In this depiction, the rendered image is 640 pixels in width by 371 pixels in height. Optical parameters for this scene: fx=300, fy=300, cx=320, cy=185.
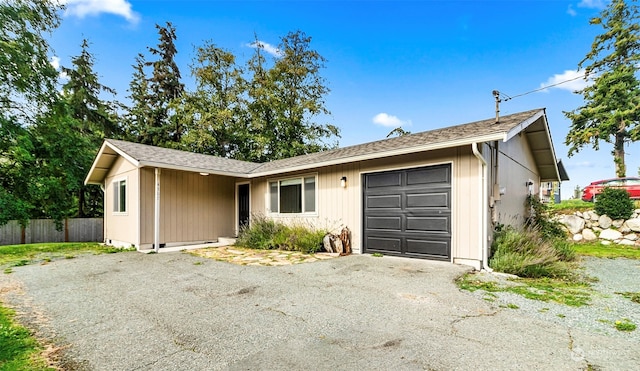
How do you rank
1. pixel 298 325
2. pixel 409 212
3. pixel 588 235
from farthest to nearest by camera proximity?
pixel 588 235, pixel 409 212, pixel 298 325

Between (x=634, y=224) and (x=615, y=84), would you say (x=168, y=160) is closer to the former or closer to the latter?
(x=634, y=224)

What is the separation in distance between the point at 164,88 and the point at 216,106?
4338 mm

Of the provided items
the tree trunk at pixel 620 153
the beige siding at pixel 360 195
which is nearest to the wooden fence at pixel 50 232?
the beige siding at pixel 360 195

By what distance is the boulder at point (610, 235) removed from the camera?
999 cm

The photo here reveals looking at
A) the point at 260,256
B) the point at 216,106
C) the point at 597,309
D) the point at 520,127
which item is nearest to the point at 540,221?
the point at 520,127

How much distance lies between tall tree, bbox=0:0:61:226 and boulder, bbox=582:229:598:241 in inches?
771

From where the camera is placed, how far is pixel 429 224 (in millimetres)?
6457

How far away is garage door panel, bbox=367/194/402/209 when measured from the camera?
701 centimetres

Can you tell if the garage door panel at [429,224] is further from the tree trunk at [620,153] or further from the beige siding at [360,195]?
the tree trunk at [620,153]

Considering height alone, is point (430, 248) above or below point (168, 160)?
below

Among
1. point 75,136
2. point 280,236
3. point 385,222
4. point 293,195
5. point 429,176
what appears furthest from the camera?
point 75,136

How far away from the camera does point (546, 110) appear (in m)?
7.45

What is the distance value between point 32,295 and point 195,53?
19.8 metres

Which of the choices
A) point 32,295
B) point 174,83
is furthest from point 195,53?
point 32,295
